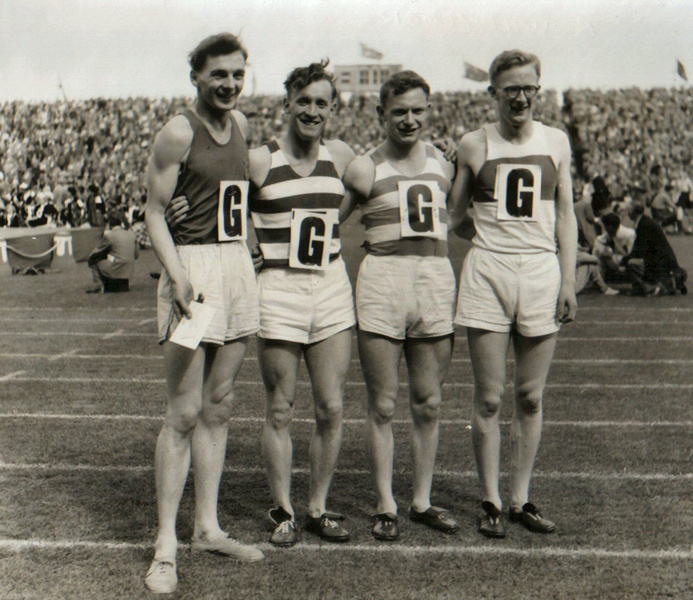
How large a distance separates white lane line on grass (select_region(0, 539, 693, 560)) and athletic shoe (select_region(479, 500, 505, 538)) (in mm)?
100

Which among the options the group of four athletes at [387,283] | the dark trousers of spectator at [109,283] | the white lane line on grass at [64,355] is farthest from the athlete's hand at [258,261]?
the dark trousers of spectator at [109,283]

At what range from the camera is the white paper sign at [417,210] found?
4293 mm

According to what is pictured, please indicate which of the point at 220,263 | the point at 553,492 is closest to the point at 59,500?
the point at 220,263

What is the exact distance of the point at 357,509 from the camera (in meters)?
4.79

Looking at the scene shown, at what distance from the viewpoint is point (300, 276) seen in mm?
4223

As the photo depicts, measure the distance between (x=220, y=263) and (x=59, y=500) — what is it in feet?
6.04

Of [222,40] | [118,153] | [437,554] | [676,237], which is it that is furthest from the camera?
[118,153]

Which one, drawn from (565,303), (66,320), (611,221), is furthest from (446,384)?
(611,221)

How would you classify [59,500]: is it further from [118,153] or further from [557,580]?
[118,153]

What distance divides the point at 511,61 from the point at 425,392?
1.52 metres

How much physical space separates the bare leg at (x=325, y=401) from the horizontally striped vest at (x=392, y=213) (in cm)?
44

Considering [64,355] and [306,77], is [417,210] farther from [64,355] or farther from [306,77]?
[64,355]

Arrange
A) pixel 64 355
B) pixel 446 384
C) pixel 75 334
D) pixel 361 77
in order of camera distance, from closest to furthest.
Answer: pixel 446 384 < pixel 64 355 < pixel 75 334 < pixel 361 77

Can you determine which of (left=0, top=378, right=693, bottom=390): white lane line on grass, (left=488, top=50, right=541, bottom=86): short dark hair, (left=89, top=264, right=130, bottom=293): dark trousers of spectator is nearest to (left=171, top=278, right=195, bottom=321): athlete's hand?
(left=488, top=50, right=541, bottom=86): short dark hair
